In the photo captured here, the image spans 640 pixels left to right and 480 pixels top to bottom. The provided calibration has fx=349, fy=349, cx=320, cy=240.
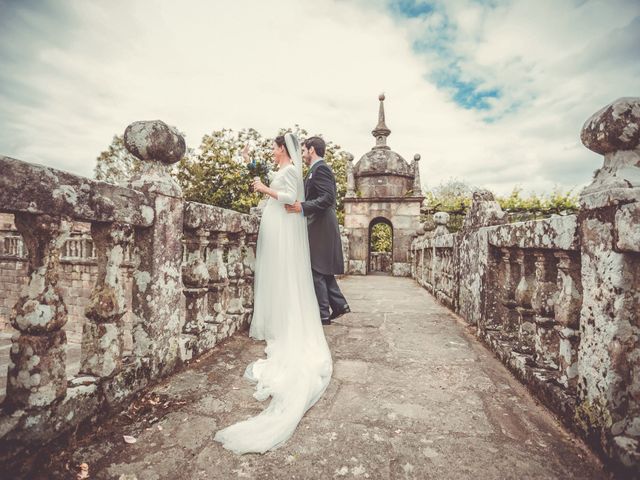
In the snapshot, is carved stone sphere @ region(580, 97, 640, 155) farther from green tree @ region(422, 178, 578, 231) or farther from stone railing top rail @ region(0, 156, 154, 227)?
green tree @ region(422, 178, 578, 231)

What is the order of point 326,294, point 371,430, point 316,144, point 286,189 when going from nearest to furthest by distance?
1. point 371,430
2. point 286,189
3. point 326,294
4. point 316,144

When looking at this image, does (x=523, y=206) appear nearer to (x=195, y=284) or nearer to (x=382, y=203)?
(x=382, y=203)

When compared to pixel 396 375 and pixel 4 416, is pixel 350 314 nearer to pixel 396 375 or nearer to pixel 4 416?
pixel 396 375

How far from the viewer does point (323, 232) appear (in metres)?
3.87

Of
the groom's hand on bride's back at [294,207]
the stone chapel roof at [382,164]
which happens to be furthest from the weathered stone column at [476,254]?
the stone chapel roof at [382,164]

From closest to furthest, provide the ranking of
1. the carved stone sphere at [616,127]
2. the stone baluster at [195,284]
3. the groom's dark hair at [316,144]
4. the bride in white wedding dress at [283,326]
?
1. the carved stone sphere at [616,127]
2. the bride in white wedding dress at [283,326]
3. the stone baluster at [195,284]
4. the groom's dark hair at [316,144]

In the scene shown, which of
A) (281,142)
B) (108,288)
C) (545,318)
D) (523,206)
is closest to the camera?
(108,288)

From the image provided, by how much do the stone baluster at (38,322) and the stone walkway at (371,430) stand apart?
33cm

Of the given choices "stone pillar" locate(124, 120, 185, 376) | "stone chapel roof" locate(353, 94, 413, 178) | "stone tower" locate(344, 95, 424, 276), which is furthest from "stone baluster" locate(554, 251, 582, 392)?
"stone chapel roof" locate(353, 94, 413, 178)

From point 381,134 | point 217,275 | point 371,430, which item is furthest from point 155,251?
point 381,134

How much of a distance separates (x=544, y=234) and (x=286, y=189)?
2.16 m

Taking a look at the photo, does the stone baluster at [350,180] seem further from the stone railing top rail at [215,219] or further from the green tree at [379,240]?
the stone railing top rail at [215,219]

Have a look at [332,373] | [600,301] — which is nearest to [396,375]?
[332,373]

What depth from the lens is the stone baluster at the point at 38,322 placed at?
4.72ft
